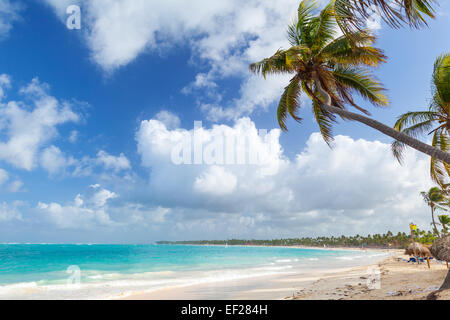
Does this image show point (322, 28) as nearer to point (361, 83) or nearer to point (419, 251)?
point (361, 83)

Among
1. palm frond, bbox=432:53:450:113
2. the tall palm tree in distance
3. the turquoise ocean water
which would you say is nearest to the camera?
palm frond, bbox=432:53:450:113

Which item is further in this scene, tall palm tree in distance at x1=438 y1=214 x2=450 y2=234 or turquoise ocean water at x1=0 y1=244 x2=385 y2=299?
tall palm tree in distance at x1=438 y1=214 x2=450 y2=234

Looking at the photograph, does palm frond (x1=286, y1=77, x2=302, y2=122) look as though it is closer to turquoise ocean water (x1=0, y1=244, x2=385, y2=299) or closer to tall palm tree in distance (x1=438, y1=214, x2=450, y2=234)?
turquoise ocean water (x1=0, y1=244, x2=385, y2=299)

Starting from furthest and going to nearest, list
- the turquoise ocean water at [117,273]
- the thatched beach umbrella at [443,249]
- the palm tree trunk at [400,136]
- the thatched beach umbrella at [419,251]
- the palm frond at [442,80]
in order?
the thatched beach umbrella at [419,251] → the turquoise ocean water at [117,273] → the palm frond at [442,80] → the thatched beach umbrella at [443,249] → the palm tree trunk at [400,136]

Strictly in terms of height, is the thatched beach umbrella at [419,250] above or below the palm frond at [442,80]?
below

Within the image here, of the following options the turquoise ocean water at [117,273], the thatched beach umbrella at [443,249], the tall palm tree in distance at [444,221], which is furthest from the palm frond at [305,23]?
the tall palm tree in distance at [444,221]

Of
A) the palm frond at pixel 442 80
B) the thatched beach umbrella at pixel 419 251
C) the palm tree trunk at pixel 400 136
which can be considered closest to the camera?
the palm tree trunk at pixel 400 136

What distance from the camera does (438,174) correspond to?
930 centimetres

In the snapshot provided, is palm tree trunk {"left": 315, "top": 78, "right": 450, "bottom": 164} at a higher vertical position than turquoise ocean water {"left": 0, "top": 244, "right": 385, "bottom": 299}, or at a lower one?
higher

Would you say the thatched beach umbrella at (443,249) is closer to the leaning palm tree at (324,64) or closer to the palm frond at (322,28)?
the leaning palm tree at (324,64)

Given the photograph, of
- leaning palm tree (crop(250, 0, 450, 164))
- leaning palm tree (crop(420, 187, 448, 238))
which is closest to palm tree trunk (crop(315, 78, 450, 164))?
leaning palm tree (crop(250, 0, 450, 164))

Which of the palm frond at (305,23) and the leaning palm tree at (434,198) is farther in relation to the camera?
the leaning palm tree at (434,198)

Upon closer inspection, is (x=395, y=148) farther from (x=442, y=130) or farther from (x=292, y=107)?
(x=292, y=107)
